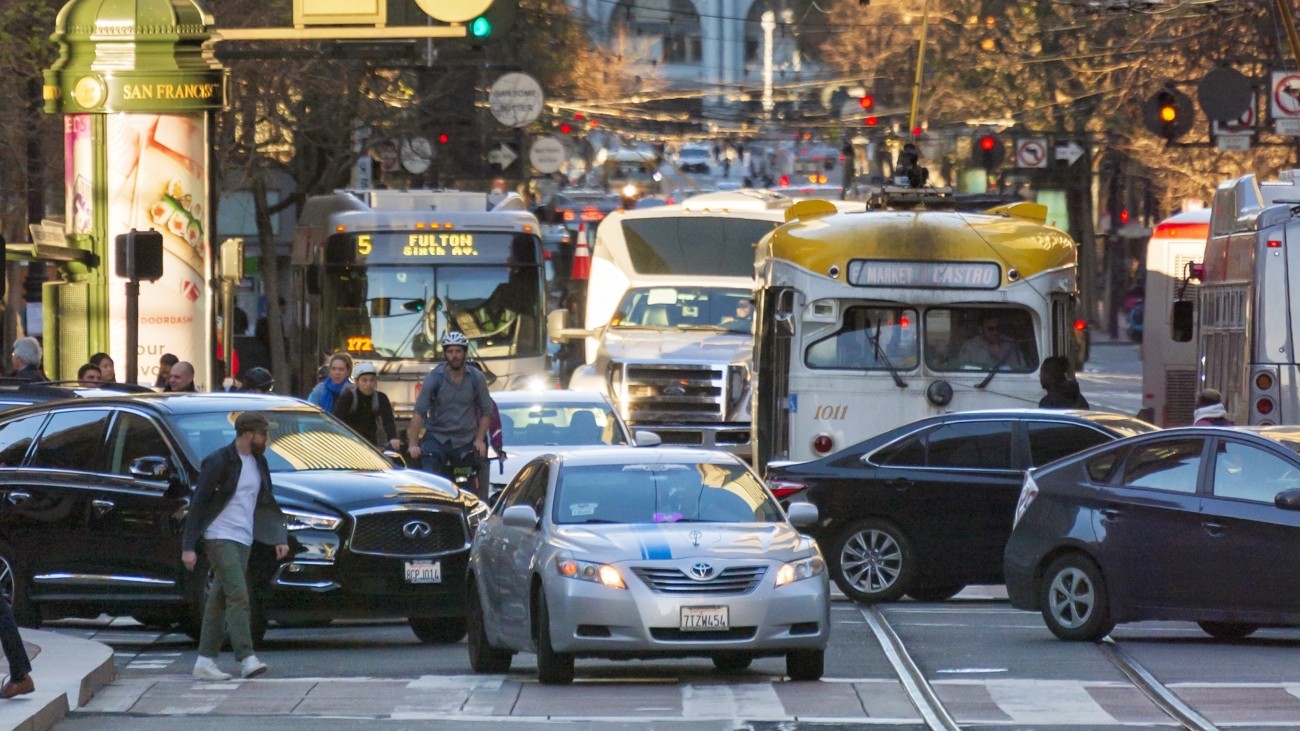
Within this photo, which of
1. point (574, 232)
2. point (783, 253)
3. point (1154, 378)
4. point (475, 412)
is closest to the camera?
point (475, 412)

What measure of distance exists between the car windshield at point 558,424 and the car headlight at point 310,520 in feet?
21.9

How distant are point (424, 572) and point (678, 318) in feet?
49.6

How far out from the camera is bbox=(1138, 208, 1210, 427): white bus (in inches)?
1183

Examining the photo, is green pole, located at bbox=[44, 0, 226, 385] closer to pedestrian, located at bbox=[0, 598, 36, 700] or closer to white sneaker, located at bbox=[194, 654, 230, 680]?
white sneaker, located at bbox=[194, 654, 230, 680]

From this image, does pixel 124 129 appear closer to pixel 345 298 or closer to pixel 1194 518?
pixel 345 298

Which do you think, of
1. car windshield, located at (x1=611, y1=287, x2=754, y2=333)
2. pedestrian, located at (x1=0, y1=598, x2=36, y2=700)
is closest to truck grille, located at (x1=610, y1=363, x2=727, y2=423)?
car windshield, located at (x1=611, y1=287, x2=754, y2=333)

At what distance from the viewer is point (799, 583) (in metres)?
12.5

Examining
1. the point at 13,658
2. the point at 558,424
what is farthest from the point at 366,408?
the point at 13,658

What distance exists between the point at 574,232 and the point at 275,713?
122ft

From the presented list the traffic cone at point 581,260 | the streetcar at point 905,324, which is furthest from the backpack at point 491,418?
the traffic cone at point 581,260

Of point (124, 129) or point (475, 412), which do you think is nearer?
point (475, 412)

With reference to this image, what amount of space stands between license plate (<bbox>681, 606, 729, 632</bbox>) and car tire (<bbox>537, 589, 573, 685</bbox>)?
0.72 m

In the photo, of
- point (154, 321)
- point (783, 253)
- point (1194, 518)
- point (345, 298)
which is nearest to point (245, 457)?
point (1194, 518)

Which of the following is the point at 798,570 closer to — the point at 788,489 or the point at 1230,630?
the point at 1230,630
